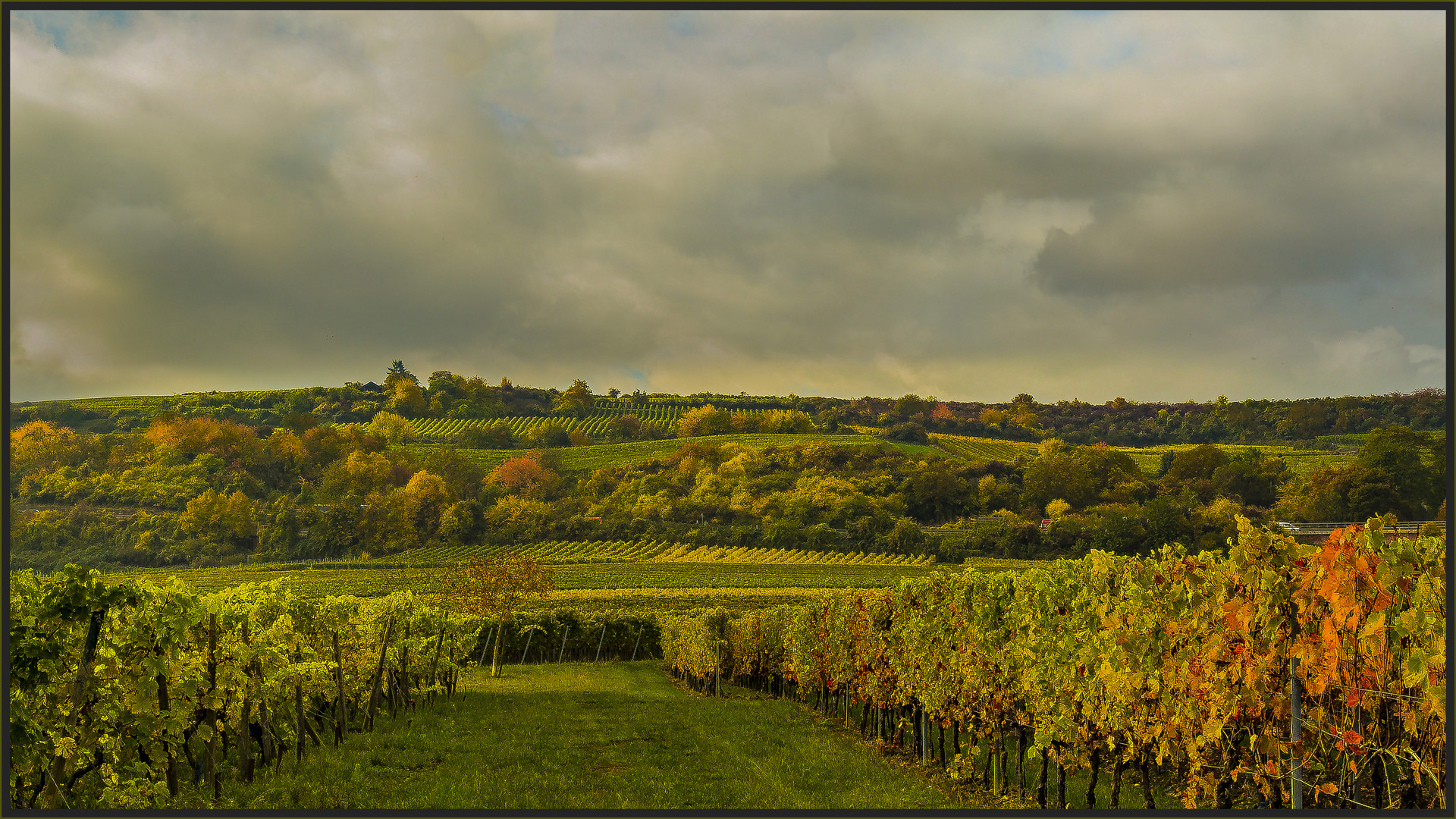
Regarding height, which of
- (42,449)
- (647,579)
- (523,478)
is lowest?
(647,579)

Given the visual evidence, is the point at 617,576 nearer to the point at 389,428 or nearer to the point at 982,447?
the point at 389,428

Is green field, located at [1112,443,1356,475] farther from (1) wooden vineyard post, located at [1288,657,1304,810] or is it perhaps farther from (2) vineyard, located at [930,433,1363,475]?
(1) wooden vineyard post, located at [1288,657,1304,810]

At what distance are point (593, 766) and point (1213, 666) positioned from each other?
8447mm

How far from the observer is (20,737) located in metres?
4.58

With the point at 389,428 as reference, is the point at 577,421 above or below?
above

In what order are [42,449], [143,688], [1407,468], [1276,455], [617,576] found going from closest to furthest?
[143,688] < [617,576] < [1407,468] < [1276,455] < [42,449]

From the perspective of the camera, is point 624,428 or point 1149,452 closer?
point 1149,452

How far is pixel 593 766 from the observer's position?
11.4 m

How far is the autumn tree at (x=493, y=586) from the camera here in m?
31.6

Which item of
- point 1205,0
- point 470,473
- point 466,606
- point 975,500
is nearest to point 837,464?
point 975,500

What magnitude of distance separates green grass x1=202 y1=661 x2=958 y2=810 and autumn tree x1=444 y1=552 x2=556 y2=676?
13.0 m

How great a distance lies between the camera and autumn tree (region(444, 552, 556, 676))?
104 feet

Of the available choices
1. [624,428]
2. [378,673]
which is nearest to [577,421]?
[624,428]

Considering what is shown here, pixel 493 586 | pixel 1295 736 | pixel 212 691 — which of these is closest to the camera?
pixel 1295 736
